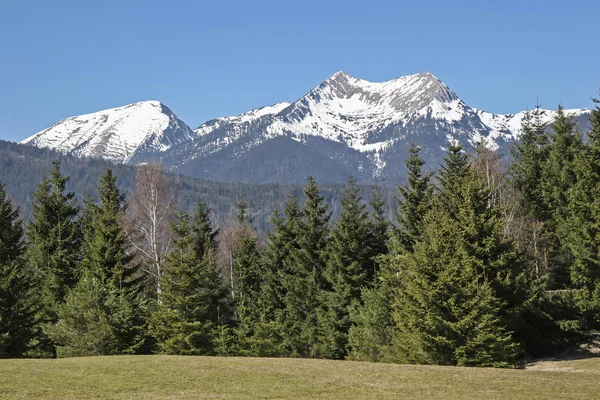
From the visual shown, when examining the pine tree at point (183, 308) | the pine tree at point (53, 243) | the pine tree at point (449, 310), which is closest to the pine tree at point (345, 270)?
the pine tree at point (183, 308)

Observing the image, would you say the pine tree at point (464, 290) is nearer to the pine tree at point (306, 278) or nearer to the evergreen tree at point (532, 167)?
the pine tree at point (306, 278)

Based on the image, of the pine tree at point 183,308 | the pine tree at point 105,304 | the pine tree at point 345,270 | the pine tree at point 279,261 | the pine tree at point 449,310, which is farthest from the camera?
the pine tree at point 279,261

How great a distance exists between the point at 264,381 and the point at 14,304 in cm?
2363

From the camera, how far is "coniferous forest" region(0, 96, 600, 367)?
39.9m

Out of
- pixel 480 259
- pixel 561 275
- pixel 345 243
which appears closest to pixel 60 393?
pixel 480 259

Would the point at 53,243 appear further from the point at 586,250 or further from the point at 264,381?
the point at 586,250

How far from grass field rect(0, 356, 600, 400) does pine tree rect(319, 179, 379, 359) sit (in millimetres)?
21810

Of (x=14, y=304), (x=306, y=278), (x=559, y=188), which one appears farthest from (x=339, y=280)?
(x=14, y=304)

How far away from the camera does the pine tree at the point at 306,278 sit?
59375mm

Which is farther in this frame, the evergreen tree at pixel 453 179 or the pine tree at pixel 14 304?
the evergreen tree at pixel 453 179

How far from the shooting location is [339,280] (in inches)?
2183

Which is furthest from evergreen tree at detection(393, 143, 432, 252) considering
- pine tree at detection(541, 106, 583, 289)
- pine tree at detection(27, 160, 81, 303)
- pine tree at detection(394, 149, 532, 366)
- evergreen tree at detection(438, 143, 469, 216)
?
pine tree at detection(27, 160, 81, 303)

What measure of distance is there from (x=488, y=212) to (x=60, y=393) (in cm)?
2907

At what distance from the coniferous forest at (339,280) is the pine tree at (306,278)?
0.13 m
